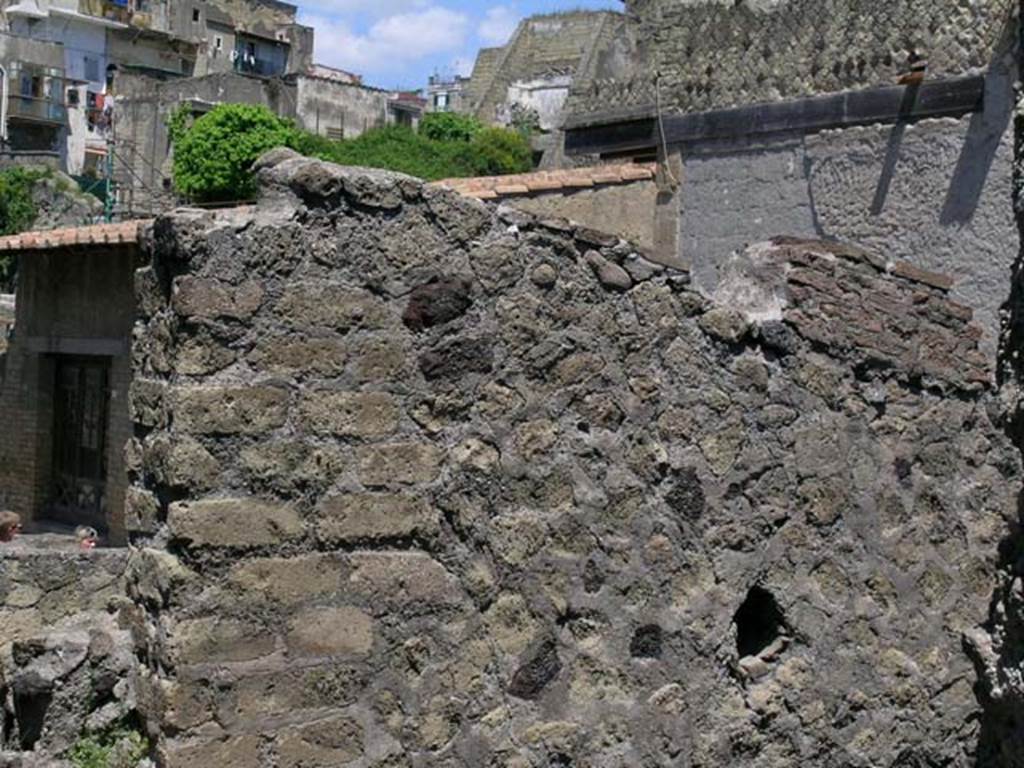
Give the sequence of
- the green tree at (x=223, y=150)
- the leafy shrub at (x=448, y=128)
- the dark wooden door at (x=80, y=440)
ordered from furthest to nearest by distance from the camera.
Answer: the leafy shrub at (x=448, y=128) → the green tree at (x=223, y=150) → the dark wooden door at (x=80, y=440)

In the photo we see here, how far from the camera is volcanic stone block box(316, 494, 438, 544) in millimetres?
3734

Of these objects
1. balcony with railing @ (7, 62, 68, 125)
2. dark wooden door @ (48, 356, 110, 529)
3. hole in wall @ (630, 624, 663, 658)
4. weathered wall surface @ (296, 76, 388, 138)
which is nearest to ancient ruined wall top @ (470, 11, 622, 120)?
weathered wall surface @ (296, 76, 388, 138)

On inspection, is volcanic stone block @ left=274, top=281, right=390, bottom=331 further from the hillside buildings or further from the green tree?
the hillside buildings

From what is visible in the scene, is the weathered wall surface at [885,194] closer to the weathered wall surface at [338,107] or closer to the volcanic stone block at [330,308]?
the volcanic stone block at [330,308]

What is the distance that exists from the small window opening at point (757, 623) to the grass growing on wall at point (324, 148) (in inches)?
1079

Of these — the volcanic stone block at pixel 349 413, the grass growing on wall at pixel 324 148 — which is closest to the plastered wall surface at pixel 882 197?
the volcanic stone block at pixel 349 413

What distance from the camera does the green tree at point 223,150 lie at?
112 ft

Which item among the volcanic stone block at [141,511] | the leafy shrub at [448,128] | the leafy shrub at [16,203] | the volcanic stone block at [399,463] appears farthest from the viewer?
the leafy shrub at [448,128]

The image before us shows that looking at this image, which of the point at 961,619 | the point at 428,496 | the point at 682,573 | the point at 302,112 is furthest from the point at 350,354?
the point at 302,112

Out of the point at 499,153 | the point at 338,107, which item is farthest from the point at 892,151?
the point at 338,107

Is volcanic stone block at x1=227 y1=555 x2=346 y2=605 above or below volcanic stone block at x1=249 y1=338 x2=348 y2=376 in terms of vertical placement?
below

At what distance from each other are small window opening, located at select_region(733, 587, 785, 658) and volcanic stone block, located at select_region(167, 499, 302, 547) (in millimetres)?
1645

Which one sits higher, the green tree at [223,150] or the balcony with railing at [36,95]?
the balcony with railing at [36,95]

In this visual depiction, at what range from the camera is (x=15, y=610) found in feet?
18.6
